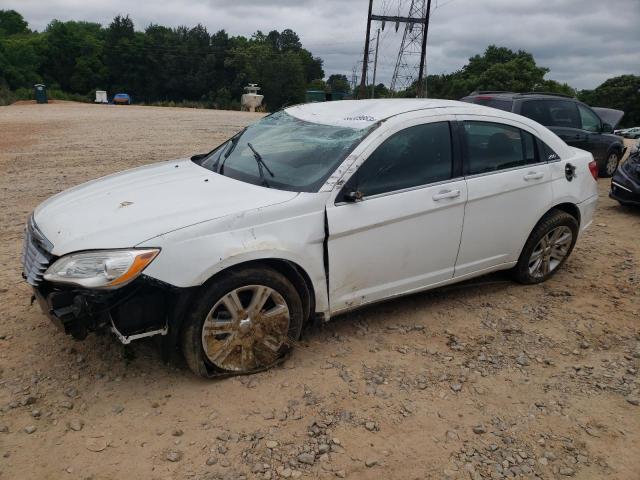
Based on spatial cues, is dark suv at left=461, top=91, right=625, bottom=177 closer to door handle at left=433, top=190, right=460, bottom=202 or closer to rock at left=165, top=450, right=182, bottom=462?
door handle at left=433, top=190, right=460, bottom=202

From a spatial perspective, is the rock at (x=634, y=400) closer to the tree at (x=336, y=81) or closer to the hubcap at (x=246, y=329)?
the hubcap at (x=246, y=329)

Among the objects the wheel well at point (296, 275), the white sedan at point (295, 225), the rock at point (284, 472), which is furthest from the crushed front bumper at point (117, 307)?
the rock at point (284, 472)

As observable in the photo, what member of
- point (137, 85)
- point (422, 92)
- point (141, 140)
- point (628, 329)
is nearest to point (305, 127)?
point (628, 329)

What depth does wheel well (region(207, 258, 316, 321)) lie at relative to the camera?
321 cm

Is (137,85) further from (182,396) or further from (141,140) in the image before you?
(182,396)

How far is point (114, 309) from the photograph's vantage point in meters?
2.85

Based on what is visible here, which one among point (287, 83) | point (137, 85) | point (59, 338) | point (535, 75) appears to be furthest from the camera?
point (137, 85)

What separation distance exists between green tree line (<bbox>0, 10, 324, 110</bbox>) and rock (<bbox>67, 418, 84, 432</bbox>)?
69.3 meters

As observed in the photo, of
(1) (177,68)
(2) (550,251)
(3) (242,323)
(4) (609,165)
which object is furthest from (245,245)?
(1) (177,68)

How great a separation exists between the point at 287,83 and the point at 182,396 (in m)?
70.9

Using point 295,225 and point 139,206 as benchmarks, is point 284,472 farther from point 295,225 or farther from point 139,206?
point 139,206

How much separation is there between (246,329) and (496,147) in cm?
248

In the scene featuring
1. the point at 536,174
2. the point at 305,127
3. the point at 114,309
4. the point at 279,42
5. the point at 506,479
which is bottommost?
the point at 506,479

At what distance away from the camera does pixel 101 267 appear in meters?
2.85
